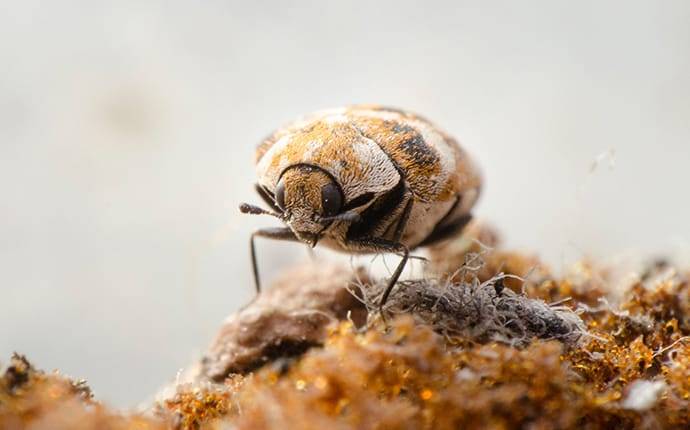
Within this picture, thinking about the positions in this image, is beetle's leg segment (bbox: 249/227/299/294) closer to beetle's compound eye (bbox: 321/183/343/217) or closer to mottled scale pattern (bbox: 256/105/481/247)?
mottled scale pattern (bbox: 256/105/481/247)

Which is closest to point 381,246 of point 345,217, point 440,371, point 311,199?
point 345,217

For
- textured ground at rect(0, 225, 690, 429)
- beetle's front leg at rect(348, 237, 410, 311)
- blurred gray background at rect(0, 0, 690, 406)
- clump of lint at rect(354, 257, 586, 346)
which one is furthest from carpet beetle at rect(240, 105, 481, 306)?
blurred gray background at rect(0, 0, 690, 406)

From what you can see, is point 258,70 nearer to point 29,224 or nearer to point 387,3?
point 387,3

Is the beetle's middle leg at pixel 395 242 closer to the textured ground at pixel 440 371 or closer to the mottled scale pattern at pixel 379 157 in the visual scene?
the mottled scale pattern at pixel 379 157

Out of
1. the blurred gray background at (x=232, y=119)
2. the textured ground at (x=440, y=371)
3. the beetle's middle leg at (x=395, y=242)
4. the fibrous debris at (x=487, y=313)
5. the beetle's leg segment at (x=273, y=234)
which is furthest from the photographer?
the blurred gray background at (x=232, y=119)

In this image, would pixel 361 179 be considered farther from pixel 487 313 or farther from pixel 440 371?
pixel 440 371

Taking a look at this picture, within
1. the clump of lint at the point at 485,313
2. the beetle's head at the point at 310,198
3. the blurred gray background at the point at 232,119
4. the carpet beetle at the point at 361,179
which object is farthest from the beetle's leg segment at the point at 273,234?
the blurred gray background at the point at 232,119
